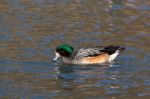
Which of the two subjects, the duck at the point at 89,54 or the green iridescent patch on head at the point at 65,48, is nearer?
the duck at the point at 89,54

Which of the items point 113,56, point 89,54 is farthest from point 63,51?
point 113,56

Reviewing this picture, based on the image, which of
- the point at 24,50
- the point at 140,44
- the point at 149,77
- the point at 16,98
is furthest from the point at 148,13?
the point at 16,98

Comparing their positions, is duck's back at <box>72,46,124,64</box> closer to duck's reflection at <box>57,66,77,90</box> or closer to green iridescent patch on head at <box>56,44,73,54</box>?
green iridescent patch on head at <box>56,44,73,54</box>

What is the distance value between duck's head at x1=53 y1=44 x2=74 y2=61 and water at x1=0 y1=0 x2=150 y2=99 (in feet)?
0.57

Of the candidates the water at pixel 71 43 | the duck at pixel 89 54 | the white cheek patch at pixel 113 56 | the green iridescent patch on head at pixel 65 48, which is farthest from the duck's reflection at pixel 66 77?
the white cheek patch at pixel 113 56

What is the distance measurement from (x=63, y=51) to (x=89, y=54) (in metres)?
0.61

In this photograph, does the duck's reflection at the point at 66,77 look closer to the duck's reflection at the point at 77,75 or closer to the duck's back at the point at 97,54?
the duck's reflection at the point at 77,75

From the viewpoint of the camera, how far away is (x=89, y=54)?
57.3 ft

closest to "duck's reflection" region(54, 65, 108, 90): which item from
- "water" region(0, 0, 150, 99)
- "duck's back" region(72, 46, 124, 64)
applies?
"water" region(0, 0, 150, 99)

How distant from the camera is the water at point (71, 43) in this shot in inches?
560

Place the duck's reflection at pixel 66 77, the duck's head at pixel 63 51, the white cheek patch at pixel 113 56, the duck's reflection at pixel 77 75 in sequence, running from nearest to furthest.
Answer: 1. the duck's reflection at pixel 66 77
2. the duck's reflection at pixel 77 75
3. the white cheek patch at pixel 113 56
4. the duck's head at pixel 63 51

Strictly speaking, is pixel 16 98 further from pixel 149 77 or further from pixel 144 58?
pixel 144 58

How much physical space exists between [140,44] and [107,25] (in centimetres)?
231

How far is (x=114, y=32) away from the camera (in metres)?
19.5
